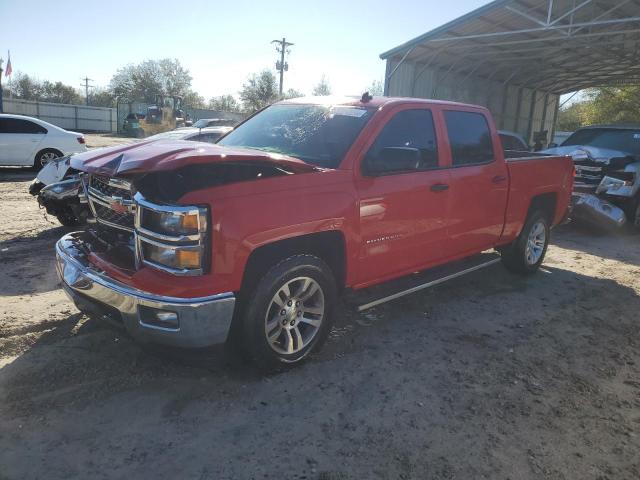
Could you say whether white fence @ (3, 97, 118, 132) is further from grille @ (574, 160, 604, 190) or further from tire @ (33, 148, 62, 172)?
grille @ (574, 160, 604, 190)

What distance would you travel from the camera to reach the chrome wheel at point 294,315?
3414 mm

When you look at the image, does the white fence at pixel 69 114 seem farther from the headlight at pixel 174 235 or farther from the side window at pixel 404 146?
the headlight at pixel 174 235

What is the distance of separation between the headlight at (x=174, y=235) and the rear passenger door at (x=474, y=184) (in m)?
2.55

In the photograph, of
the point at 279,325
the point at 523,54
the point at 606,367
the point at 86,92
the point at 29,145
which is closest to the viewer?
the point at 279,325

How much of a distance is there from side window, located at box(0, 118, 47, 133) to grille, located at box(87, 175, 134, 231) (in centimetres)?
1174

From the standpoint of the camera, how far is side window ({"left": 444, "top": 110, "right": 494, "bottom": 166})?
4738mm

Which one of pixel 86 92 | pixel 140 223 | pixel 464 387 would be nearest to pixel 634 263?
pixel 464 387

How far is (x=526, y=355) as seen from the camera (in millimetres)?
4090

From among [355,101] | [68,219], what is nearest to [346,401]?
[355,101]

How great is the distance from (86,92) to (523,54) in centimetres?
7684

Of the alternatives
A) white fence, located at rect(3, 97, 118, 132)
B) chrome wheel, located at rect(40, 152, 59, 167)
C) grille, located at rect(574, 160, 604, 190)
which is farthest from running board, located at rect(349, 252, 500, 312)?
white fence, located at rect(3, 97, 118, 132)

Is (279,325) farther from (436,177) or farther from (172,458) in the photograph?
(436,177)

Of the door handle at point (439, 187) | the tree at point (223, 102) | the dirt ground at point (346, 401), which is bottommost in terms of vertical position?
the dirt ground at point (346, 401)

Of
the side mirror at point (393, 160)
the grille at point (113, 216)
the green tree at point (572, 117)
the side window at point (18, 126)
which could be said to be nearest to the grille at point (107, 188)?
the grille at point (113, 216)
